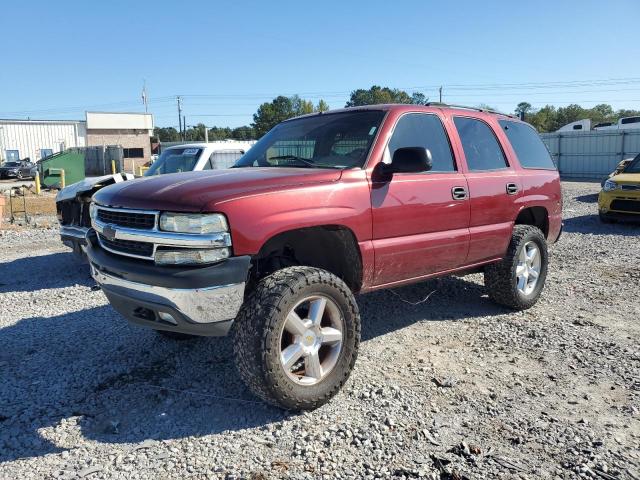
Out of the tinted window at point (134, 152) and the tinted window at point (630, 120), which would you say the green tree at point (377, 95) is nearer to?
the tinted window at point (134, 152)

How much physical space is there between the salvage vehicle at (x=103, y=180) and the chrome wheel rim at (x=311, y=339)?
3.31 metres

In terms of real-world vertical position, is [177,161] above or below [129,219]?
above

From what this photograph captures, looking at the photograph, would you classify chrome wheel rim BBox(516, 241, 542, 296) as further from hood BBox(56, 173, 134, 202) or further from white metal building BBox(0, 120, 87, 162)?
white metal building BBox(0, 120, 87, 162)

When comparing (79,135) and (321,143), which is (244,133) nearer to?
(79,135)

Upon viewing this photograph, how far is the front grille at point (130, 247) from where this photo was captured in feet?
10.5

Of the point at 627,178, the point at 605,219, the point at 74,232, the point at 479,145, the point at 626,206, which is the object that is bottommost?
the point at 605,219

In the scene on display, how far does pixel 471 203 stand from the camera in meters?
4.54

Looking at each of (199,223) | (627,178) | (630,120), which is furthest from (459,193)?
(630,120)

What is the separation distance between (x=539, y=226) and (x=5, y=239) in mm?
9868

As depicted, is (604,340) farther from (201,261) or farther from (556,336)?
(201,261)

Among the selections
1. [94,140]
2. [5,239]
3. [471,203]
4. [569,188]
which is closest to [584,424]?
[471,203]

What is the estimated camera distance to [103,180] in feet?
23.9

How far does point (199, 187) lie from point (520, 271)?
352 centimetres

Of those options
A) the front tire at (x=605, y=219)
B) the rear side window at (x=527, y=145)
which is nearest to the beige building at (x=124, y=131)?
the front tire at (x=605, y=219)
